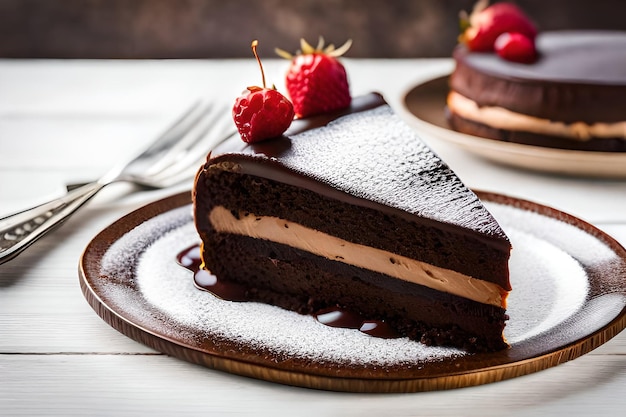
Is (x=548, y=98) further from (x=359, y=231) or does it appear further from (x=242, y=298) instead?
(x=242, y=298)

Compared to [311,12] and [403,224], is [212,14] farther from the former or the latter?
[403,224]

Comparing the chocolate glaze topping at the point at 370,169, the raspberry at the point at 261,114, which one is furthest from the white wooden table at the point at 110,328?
the raspberry at the point at 261,114

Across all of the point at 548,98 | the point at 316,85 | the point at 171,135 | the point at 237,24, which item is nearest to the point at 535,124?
the point at 548,98

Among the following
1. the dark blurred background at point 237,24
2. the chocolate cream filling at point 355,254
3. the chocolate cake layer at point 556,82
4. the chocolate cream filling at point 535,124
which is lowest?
the dark blurred background at point 237,24

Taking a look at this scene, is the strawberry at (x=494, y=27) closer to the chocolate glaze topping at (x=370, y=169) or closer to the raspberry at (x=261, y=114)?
the chocolate glaze topping at (x=370, y=169)

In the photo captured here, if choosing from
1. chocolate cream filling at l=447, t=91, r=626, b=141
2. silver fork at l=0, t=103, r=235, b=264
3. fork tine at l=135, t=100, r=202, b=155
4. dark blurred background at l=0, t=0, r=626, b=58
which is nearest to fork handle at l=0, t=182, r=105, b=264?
silver fork at l=0, t=103, r=235, b=264

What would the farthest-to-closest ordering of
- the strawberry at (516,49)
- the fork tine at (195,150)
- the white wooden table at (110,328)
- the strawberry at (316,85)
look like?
the strawberry at (516,49), the fork tine at (195,150), the strawberry at (316,85), the white wooden table at (110,328)

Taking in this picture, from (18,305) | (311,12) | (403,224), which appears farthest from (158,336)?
(311,12)
